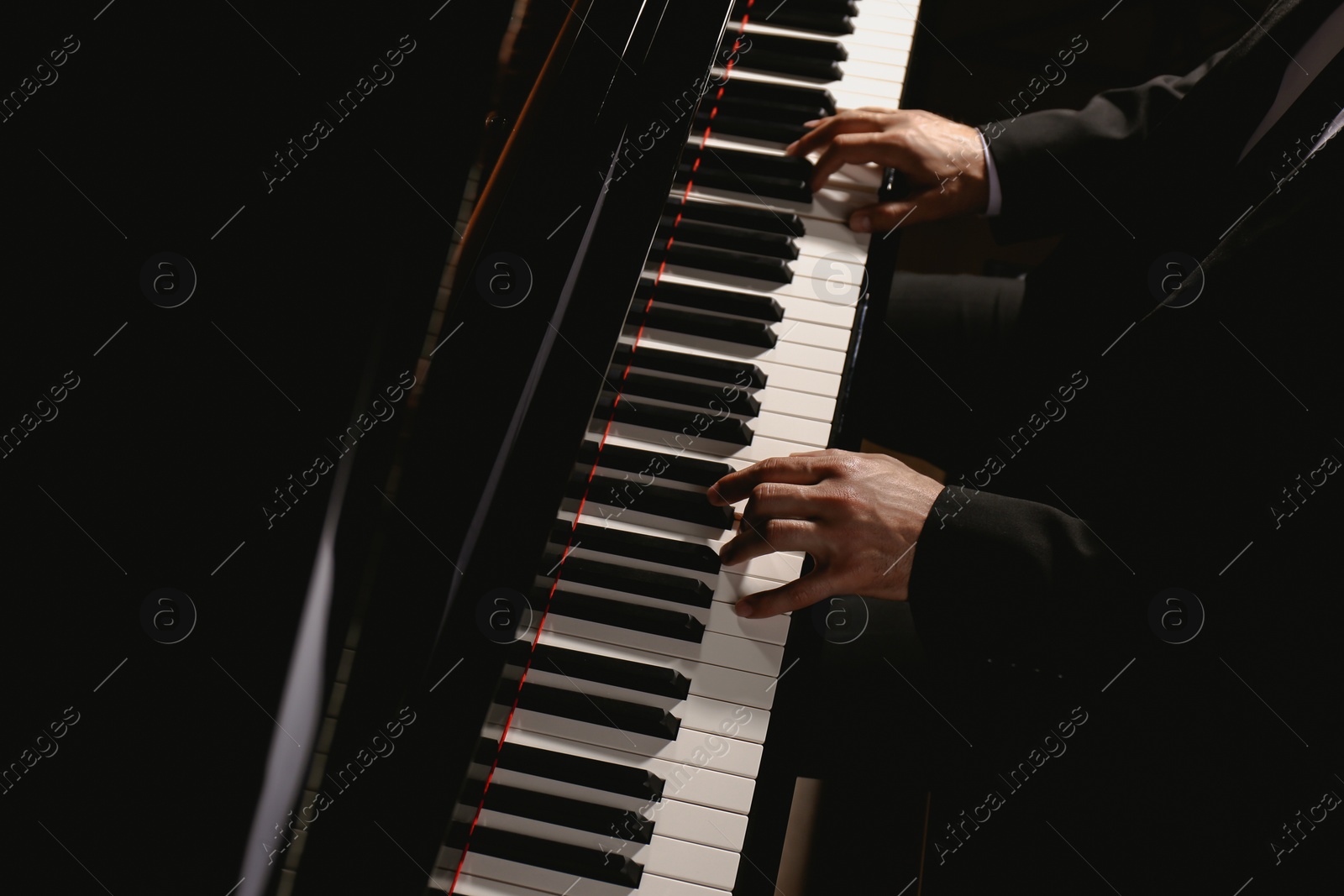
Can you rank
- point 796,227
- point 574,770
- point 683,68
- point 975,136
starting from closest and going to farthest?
1. point 574,770
2. point 683,68
3. point 796,227
4. point 975,136

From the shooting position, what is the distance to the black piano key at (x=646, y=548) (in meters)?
1.11

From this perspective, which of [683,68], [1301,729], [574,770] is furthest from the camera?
[683,68]

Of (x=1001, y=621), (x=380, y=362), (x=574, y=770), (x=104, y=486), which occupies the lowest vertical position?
(x=574, y=770)

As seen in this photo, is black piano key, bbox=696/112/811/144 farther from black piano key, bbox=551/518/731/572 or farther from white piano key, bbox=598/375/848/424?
black piano key, bbox=551/518/731/572

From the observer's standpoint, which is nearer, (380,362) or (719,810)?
(719,810)

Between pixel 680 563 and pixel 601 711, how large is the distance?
21 centimetres

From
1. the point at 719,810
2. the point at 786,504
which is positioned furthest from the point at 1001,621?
the point at 719,810

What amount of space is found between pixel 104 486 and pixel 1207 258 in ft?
5.31

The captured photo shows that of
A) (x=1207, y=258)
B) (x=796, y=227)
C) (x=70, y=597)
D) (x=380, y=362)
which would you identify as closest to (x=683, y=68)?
(x=796, y=227)

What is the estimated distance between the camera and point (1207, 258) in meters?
1.25

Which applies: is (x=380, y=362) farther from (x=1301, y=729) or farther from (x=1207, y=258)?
(x=1301, y=729)

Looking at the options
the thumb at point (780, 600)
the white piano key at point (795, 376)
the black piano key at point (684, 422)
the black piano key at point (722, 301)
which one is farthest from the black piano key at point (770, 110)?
the thumb at point (780, 600)

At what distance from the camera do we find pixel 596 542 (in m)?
1.12

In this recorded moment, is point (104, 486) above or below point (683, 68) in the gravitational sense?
below
